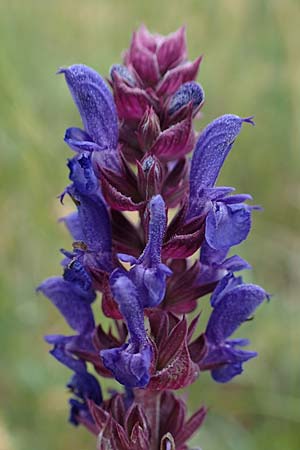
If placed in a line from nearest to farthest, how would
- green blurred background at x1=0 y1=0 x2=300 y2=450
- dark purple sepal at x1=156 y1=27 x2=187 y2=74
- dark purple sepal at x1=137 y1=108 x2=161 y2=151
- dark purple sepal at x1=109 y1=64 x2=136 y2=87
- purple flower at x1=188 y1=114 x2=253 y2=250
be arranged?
purple flower at x1=188 y1=114 x2=253 y2=250, dark purple sepal at x1=137 y1=108 x2=161 y2=151, dark purple sepal at x1=109 y1=64 x2=136 y2=87, dark purple sepal at x1=156 y1=27 x2=187 y2=74, green blurred background at x1=0 y1=0 x2=300 y2=450

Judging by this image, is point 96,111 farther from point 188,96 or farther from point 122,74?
point 188,96

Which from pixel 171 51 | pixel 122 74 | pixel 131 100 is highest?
pixel 171 51

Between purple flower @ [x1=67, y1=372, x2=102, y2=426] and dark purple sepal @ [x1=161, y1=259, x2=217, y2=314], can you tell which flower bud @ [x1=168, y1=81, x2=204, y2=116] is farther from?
purple flower @ [x1=67, y1=372, x2=102, y2=426]

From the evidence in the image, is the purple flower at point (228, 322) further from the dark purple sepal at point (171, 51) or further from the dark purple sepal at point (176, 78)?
the dark purple sepal at point (171, 51)

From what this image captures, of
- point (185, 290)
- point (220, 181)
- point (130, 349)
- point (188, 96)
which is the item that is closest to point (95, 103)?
point (188, 96)

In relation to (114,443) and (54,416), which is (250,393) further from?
(114,443)

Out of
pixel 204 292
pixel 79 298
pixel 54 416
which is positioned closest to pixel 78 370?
pixel 79 298

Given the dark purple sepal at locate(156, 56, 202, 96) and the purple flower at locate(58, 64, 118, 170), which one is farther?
the dark purple sepal at locate(156, 56, 202, 96)

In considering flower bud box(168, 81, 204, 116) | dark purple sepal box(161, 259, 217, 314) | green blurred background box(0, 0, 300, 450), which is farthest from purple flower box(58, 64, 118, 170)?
green blurred background box(0, 0, 300, 450)

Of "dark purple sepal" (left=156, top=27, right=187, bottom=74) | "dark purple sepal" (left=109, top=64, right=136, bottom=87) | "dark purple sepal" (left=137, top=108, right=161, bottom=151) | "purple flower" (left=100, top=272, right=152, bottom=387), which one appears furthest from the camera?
"dark purple sepal" (left=156, top=27, right=187, bottom=74)
